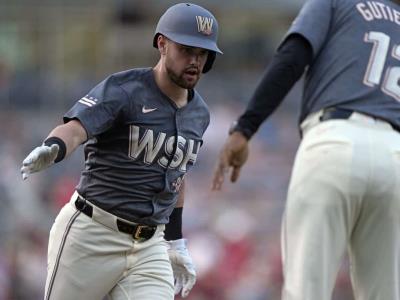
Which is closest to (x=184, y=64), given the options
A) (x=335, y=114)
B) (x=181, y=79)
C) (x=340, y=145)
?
(x=181, y=79)

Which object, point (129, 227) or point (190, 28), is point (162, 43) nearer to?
point (190, 28)

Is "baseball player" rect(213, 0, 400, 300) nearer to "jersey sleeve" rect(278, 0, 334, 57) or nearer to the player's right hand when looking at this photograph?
"jersey sleeve" rect(278, 0, 334, 57)

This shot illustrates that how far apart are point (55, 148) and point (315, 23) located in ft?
4.35

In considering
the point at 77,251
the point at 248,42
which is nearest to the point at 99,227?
the point at 77,251

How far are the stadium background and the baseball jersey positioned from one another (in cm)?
661

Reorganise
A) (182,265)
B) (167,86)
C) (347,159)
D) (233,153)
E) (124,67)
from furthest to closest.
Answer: (124,67) < (182,265) < (167,86) < (233,153) < (347,159)

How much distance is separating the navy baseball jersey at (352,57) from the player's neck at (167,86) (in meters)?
0.70

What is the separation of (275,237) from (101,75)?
7.55 m

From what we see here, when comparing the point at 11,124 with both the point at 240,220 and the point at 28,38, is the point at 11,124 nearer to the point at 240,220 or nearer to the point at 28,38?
the point at 240,220

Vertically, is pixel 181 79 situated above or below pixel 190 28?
below

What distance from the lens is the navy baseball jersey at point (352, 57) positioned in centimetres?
492

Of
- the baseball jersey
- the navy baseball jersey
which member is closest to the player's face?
the baseball jersey

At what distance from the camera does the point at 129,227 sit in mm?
5336

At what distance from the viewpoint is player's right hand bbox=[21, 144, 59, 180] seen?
4566 millimetres
